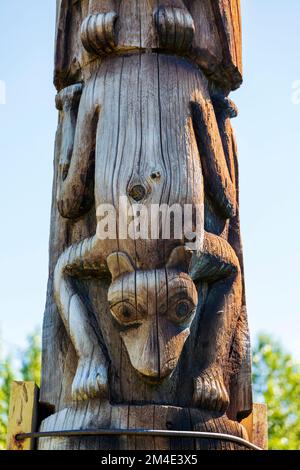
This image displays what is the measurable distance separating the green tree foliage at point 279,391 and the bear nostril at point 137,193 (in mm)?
12474

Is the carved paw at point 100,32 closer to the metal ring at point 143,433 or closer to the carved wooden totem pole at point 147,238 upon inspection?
the carved wooden totem pole at point 147,238

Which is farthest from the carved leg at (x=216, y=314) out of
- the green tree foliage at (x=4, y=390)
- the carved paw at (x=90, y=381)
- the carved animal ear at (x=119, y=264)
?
the green tree foliage at (x=4, y=390)

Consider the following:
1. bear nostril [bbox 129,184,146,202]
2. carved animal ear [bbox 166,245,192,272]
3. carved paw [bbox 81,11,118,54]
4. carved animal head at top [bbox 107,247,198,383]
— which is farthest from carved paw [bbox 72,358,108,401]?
carved paw [bbox 81,11,118,54]

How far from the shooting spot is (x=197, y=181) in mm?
4691

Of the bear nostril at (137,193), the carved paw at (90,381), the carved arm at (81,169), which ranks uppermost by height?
the carved arm at (81,169)

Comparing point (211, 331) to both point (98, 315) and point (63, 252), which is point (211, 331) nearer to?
point (98, 315)

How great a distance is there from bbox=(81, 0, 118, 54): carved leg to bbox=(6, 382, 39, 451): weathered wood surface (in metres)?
2.07

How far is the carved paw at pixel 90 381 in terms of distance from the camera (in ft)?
14.0

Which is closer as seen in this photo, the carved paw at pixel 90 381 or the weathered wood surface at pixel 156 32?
the carved paw at pixel 90 381

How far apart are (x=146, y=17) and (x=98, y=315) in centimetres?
189

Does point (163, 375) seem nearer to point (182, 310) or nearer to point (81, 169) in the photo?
point (182, 310)

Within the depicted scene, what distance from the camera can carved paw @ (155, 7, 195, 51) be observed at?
505cm

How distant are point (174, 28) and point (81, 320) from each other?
1867 millimetres
